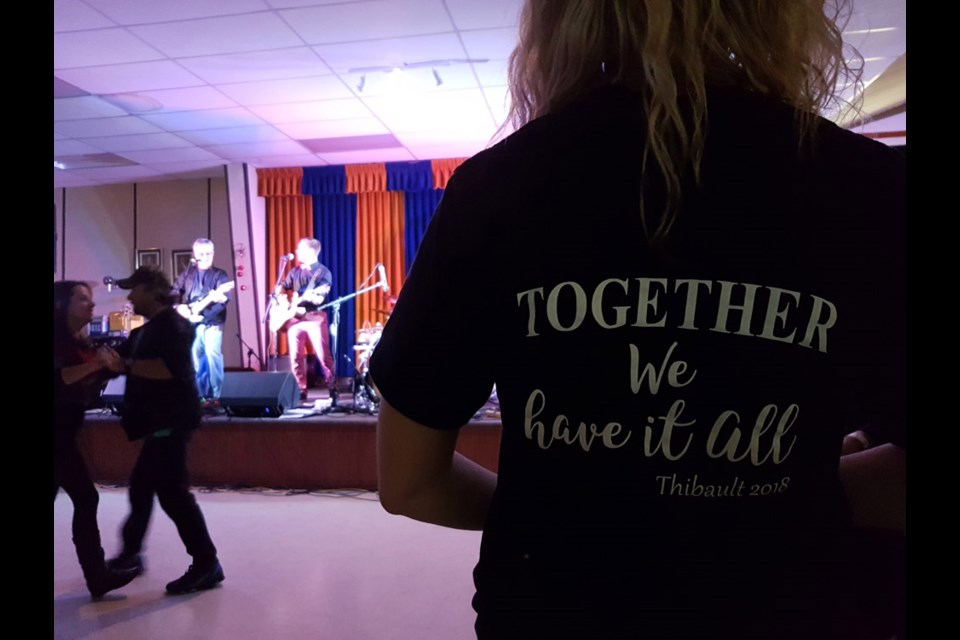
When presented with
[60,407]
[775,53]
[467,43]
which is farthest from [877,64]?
[60,407]

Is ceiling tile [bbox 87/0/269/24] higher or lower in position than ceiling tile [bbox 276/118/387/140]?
lower

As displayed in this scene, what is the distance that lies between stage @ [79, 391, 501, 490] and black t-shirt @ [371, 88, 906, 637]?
3339mm

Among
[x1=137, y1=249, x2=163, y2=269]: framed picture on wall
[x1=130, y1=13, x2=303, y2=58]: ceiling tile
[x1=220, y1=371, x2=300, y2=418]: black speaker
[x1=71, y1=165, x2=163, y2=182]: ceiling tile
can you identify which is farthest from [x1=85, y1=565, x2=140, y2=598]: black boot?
[x1=137, y1=249, x2=163, y2=269]: framed picture on wall

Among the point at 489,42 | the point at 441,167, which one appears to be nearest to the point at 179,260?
the point at 441,167

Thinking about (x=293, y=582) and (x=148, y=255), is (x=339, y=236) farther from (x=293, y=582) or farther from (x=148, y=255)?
(x=293, y=582)

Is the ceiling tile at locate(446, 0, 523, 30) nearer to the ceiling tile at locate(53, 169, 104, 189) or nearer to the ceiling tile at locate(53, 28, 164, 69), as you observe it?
the ceiling tile at locate(53, 28, 164, 69)

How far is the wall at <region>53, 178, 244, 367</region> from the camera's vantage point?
7586mm

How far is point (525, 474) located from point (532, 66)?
35cm

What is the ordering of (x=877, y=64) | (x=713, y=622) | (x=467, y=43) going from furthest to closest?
1. (x=877, y=64)
2. (x=467, y=43)
3. (x=713, y=622)

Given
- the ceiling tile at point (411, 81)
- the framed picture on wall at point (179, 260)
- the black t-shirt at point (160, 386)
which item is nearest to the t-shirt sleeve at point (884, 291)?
the black t-shirt at point (160, 386)

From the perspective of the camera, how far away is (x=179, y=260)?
763 cm

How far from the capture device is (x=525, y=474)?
498 millimetres

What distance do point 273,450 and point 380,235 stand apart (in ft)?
13.3

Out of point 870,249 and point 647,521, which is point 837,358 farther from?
point 647,521
